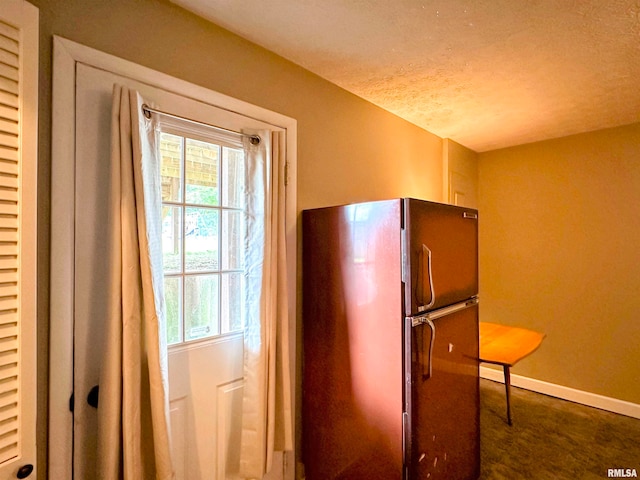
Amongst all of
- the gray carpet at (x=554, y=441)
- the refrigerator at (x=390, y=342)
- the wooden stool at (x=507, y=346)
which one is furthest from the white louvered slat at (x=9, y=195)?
the gray carpet at (x=554, y=441)

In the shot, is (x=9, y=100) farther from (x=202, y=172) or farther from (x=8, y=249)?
(x=202, y=172)

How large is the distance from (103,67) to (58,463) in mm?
1355

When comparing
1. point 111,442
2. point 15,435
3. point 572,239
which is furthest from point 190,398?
point 572,239

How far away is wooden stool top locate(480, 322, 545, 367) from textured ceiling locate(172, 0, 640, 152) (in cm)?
175

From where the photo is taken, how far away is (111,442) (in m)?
1.04

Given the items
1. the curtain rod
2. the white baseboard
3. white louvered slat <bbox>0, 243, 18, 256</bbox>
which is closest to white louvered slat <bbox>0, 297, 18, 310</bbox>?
white louvered slat <bbox>0, 243, 18, 256</bbox>

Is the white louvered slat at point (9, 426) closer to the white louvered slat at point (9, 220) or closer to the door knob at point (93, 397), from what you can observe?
the door knob at point (93, 397)

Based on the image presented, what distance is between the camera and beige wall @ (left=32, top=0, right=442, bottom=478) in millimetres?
1033

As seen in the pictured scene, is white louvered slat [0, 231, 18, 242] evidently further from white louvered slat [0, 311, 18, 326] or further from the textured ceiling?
the textured ceiling

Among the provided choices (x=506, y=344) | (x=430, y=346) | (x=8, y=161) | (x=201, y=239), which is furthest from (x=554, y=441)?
(x=8, y=161)

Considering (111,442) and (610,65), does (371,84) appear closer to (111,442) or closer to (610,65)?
(610,65)
